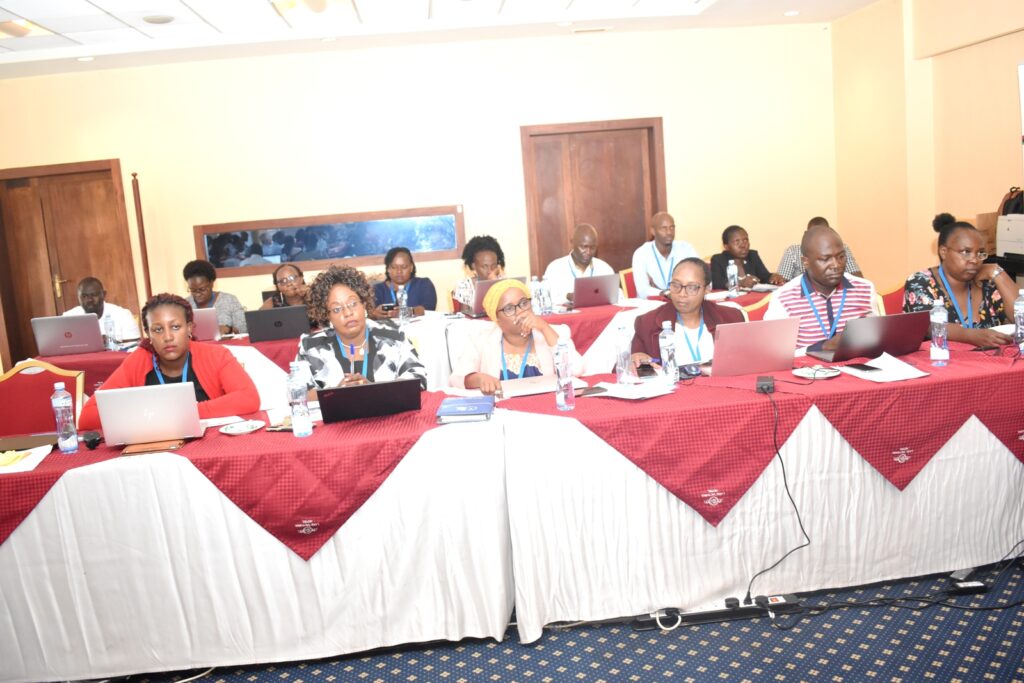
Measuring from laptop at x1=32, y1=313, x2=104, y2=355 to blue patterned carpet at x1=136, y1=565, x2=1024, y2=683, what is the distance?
3.98 metres

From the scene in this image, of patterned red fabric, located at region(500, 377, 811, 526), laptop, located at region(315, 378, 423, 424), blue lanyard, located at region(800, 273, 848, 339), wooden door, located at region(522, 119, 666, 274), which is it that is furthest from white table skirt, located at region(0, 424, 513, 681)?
wooden door, located at region(522, 119, 666, 274)

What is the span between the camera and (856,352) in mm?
3691

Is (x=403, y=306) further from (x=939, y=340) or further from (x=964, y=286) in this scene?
(x=939, y=340)

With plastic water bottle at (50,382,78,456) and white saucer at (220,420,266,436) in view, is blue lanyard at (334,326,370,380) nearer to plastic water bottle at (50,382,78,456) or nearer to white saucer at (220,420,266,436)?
white saucer at (220,420,266,436)

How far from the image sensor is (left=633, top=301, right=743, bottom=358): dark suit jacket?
4105 millimetres

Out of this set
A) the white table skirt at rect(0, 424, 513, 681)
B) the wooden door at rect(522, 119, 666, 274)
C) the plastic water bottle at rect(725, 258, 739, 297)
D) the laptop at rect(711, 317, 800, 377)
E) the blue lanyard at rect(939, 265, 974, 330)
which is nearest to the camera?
the white table skirt at rect(0, 424, 513, 681)

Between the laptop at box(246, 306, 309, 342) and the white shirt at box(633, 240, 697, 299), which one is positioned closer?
the laptop at box(246, 306, 309, 342)

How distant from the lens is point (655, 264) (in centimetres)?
805

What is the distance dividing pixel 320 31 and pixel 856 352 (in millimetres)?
6577

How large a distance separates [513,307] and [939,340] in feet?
6.07

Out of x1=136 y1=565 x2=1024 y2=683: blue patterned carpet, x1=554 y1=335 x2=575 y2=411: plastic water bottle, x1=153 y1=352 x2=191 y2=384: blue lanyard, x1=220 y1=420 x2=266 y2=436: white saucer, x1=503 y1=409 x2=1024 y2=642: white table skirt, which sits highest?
x1=153 y1=352 x2=191 y2=384: blue lanyard

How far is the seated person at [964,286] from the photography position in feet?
13.4

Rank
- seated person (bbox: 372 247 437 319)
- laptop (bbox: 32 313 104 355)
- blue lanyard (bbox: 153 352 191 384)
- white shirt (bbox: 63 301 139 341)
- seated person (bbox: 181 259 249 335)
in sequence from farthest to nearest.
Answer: seated person (bbox: 372 247 437 319)
seated person (bbox: 181 259 249 335)
white shirt (bbox: 63 301 139 341)
laptop (bbox: 32 313 104 355)
blue lanyard (bbox: 153 352 191 384)

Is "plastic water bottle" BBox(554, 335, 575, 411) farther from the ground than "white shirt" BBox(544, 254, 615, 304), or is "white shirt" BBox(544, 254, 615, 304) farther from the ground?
"white shirt" BBox(544, 254, 615, 304)
